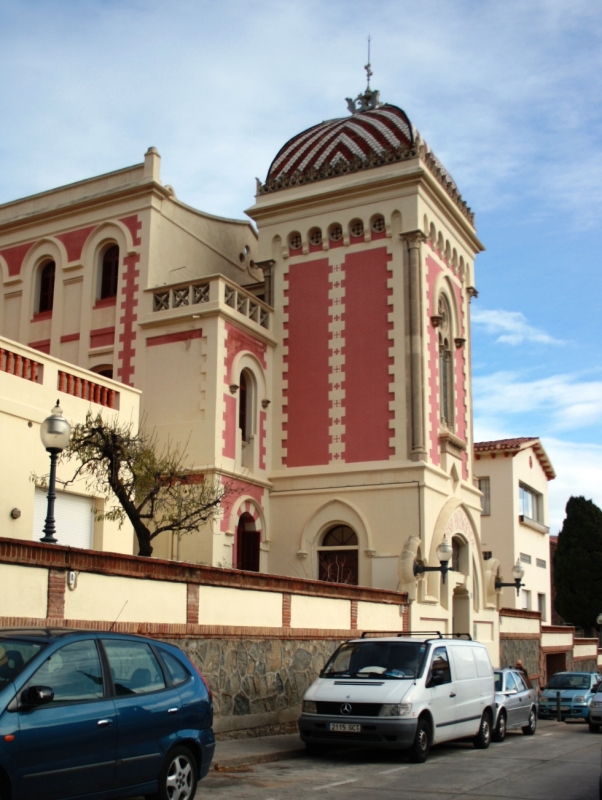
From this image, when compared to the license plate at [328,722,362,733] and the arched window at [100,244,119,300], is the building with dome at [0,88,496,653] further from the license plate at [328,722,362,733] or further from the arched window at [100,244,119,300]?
the license plate at [328,722,362,733]

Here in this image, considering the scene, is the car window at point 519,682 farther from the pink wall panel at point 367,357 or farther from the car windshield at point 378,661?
the pink wall panel at point 367,357

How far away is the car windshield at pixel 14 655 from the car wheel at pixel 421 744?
719cm

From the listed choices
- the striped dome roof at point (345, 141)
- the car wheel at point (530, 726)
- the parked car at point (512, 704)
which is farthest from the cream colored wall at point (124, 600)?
the striped dome roof at point (345, 141)

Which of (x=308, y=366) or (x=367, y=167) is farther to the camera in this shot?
(x=367, y=167)

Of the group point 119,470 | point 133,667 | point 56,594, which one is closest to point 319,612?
point 119,470

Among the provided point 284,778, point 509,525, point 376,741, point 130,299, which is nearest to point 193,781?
point 284,778

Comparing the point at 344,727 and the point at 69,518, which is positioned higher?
the point at 69,518

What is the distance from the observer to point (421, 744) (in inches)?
536

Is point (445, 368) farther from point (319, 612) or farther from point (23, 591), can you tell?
point (23, 591)

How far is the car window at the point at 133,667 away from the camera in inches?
333

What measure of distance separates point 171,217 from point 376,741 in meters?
18.1

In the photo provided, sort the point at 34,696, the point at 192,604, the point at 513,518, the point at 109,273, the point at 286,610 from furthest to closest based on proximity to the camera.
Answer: the point at 513,518 → the point at 109,273 → the point at 286,610 → the point at 192,604 → the point at 34,696

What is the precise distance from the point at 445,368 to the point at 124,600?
18124 mm

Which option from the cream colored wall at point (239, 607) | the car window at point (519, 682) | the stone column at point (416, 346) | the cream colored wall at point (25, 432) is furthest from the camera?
the stone column at point (416, 346)
